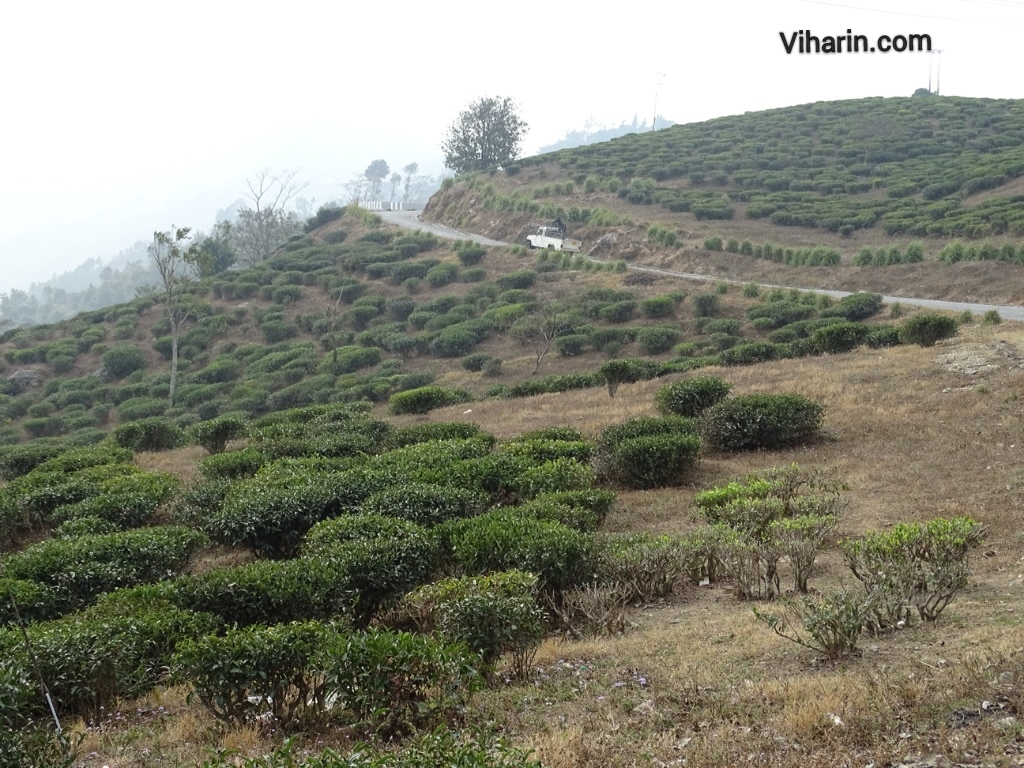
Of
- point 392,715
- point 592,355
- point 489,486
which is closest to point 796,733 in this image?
point 392,715

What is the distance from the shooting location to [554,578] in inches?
294

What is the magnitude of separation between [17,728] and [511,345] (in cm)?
3115

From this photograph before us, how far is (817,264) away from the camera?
38.7m

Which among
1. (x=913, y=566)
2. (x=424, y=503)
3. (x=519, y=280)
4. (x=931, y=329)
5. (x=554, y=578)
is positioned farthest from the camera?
(x=519, y=280)

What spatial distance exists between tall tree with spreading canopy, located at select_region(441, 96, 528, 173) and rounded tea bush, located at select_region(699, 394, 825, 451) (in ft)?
211

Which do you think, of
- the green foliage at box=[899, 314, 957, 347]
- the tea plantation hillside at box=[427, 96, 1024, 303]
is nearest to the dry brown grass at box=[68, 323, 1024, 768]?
the green foliage at box=[899, 314, 957, 347]

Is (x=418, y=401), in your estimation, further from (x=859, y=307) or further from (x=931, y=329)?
(x=859, y=307)

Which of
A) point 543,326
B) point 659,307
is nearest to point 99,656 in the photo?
point 543,326

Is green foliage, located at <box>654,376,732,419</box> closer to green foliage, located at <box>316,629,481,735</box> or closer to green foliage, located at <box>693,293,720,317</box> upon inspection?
green foliage, located at <box>316,629,481,735</box>

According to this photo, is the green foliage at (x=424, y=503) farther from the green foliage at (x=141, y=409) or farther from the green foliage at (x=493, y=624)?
the green foliage at (x=141, y=409)

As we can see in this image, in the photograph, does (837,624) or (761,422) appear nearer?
(837,624)

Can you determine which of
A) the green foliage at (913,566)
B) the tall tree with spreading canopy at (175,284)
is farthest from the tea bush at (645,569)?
the tall tree with spreading canopy at (175,284)

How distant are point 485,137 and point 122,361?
43542mm

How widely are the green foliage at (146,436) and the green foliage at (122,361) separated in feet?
75.8
